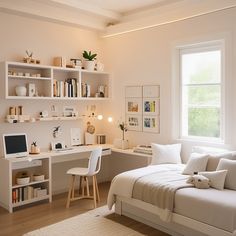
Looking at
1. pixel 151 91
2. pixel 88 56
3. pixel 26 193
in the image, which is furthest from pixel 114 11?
pixel 26 193

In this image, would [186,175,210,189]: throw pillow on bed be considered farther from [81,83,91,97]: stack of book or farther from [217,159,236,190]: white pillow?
[81,83,91,97]: stack of book

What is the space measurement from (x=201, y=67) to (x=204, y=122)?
83 cm

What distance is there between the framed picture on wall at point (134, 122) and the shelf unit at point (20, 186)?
1589 mm

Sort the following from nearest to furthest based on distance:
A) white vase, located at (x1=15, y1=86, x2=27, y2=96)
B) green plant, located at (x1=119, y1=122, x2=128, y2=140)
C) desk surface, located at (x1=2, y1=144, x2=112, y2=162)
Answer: desk surface, located at (x1=2, y1=144, x2=112, y2=162)
white vase, located at (x1=15, y1=86, x2=27, y2=96)
green plant, located at (x1=119, y1=122, x2=128, y2=140)

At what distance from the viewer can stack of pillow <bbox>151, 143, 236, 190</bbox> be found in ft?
10.3

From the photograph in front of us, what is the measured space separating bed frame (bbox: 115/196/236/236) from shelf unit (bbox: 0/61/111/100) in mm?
1908

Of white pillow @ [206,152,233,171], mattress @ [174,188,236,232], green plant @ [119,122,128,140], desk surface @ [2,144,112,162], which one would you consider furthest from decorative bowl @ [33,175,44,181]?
white pillow @ [206,152,233,171]

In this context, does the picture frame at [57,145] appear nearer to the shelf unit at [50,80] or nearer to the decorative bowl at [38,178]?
the decorative bowl at [38,178]

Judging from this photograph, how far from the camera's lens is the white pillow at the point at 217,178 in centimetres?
313

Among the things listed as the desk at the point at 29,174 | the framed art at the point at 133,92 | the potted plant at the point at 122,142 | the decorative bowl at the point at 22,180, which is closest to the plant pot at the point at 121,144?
the potted plant at the point at 122,142

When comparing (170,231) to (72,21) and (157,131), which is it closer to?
(157,131)

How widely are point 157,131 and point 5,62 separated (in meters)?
2.52

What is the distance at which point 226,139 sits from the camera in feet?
12.8

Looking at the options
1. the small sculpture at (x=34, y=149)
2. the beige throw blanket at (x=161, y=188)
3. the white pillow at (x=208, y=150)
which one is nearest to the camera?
the beige throw blanket at (x=161, y=188)
